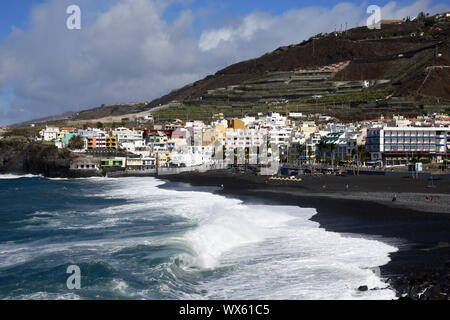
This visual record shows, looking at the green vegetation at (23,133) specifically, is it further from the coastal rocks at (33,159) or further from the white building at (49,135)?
the coastal rocks at (33,159)

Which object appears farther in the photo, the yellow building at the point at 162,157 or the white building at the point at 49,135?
the white building at the point at 49,135

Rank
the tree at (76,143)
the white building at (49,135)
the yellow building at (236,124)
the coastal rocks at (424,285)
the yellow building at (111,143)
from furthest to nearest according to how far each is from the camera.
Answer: the white building at (49,135)
the yellow building at (236,124)
the yellow building at (111,143)
the tree at (76,143)
the coastal rocks at (424,285)

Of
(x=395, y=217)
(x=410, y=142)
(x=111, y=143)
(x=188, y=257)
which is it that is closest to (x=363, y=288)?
(x=188, y=257)

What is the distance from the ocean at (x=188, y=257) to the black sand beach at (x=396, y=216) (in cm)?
83

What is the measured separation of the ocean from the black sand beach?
826 mm

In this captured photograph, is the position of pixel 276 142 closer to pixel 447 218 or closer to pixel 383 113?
pixel 383 113

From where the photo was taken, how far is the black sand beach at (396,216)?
15.6 meters

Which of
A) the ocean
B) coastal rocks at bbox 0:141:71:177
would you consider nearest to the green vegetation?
coastal rocks at bbox 0:141:71:177

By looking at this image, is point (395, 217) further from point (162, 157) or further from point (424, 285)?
point (162, 157)

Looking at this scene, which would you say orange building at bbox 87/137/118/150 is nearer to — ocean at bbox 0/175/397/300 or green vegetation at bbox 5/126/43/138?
green vegetation at bbox 5/126/43/138

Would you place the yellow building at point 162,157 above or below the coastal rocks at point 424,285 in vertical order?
above

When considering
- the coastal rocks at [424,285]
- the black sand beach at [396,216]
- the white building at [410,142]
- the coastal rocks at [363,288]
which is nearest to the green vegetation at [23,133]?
the white building at [410,142]

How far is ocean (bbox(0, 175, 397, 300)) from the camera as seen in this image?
16.2 metres

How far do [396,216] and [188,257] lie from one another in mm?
13799
